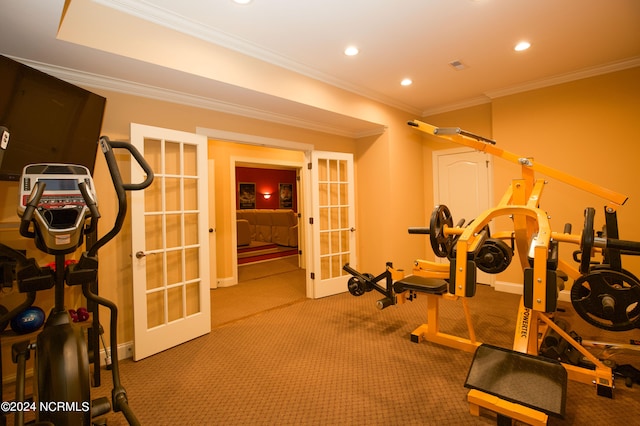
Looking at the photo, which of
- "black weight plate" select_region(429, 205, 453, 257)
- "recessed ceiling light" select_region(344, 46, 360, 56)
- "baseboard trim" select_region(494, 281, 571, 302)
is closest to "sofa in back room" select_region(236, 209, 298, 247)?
"baseboard trim" select_region(494, 281, 571, 302)

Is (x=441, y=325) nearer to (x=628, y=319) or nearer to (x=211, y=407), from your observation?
(x=628, y=319)

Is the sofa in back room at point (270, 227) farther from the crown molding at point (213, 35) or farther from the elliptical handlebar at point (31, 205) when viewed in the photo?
the elliptical handlebar at point (31, 205)

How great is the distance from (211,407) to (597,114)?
16.6 ft

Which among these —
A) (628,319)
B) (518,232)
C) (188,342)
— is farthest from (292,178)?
(628,319)

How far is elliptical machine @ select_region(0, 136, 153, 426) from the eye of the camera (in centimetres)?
121

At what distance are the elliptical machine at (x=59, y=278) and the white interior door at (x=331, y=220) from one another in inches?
120

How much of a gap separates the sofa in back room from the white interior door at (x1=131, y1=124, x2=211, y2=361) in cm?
465

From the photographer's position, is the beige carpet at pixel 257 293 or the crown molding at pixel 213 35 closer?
the crown molding at pixel 213 35

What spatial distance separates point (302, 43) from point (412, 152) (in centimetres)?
281

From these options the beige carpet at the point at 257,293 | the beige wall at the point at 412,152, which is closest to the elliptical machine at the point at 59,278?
the beige wall at the point at 412,152

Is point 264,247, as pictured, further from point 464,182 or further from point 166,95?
A: point 166,95

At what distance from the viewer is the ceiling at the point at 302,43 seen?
2248 millimetres

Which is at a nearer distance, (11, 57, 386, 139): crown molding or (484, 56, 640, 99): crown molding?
(11, 57, 386, 139): crown molding

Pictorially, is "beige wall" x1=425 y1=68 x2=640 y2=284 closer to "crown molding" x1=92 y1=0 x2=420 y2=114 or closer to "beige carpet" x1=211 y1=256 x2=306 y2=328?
"crown molding" x1=92 y1=0 x2=420 y2=114
